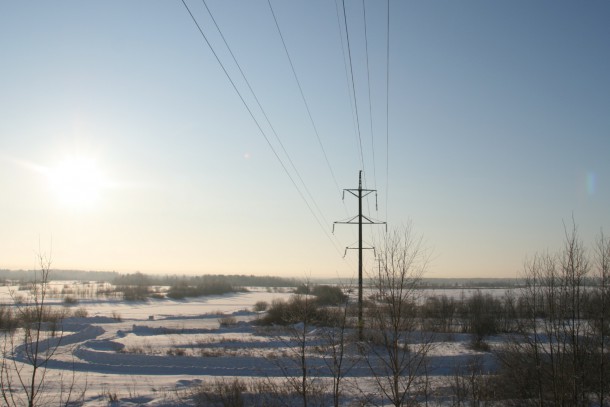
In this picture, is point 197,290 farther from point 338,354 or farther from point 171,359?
point 338,354

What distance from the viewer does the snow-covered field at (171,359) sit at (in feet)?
49.7

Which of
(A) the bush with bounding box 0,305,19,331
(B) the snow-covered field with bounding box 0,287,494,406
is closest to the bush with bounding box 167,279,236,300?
(A) the bush with bounding box 0,305,19,331

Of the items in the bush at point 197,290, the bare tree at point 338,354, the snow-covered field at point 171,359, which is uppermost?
the bare tree at point 338,354

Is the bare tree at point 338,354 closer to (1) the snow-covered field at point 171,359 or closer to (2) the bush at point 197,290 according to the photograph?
(1) the snow-covered field at point 171,359

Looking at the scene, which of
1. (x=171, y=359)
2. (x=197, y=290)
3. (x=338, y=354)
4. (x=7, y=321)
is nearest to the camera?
(x=338, y=354)

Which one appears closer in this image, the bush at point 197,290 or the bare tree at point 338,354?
the bare tree at point 338,354

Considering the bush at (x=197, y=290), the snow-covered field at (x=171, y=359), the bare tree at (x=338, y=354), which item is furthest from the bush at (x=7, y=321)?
the bush at (x=197, y=290)

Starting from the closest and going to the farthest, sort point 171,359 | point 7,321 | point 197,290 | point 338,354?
point 338,354 → point 171,359 → point 7,321 → point 197,290

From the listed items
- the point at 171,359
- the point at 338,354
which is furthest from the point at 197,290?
the point at 338,354

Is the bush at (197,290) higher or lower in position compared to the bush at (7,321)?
lower

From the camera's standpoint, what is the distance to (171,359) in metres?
20.5

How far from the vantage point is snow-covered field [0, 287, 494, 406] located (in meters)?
15.1

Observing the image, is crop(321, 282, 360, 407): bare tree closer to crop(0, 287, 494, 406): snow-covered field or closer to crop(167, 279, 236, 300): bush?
crop(0, 287, 494, 406): snow-covered field

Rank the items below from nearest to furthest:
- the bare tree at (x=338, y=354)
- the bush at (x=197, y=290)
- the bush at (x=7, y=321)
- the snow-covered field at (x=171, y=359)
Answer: the bare tree at (x=338, y=354), the snow-covered field at (x=171, y=359), the bush at (x=7, y=321), the bush at (x=197, y=290)
